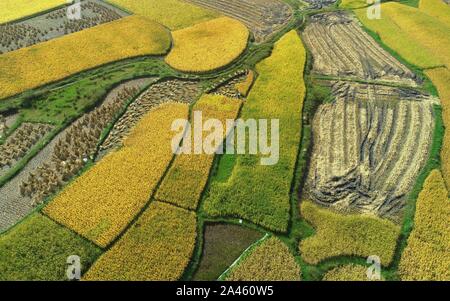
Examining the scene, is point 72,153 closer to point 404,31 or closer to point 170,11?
point 170,11

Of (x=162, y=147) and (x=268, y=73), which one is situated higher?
(x=268, y=73)

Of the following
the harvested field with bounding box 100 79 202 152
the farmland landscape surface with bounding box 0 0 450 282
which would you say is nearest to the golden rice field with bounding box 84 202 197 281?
the farmland landscape surface with bounding box 0 0 450 282

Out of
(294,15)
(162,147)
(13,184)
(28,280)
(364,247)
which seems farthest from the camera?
(294,15)

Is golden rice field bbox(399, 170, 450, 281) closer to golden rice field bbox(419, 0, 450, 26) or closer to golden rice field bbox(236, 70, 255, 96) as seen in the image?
golden rice field bbox(236, 70, 255, 96)

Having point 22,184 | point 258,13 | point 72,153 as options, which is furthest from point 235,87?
point 22,184

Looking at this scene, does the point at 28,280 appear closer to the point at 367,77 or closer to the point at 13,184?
the point at 13,184

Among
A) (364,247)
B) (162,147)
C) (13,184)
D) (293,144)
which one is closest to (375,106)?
(293,144)
